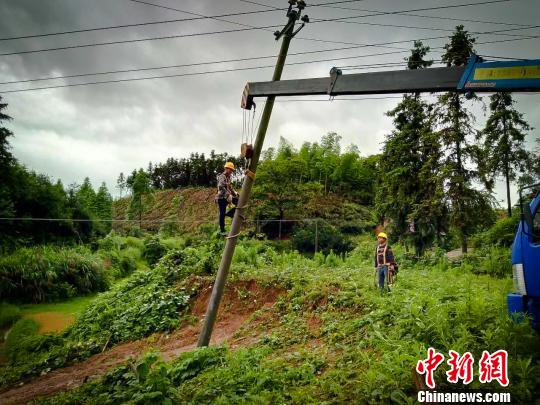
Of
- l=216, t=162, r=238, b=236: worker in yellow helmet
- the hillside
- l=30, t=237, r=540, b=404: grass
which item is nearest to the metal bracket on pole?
l=216, t=162, r=238, b=236: worker in yellow helmet

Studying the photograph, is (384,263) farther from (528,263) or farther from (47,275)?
(47,275)

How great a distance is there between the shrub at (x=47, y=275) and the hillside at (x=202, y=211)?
599 cm

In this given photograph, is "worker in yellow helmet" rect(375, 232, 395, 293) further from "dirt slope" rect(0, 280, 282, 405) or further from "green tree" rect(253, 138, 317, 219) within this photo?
"green tree" rect(253, 138, 317, 219)

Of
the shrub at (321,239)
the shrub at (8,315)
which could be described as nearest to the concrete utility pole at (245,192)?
the shrub at (8,315)

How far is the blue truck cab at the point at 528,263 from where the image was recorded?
4398 millimetres

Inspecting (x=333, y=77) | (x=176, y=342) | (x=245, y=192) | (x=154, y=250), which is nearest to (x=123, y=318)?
(x=176, y=342)

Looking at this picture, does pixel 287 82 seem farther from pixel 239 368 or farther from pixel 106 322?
pixel 106 322

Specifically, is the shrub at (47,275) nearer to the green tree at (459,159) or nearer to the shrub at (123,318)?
the shrub at (123,318)

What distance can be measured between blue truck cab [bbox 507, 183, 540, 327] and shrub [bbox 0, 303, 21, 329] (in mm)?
20855

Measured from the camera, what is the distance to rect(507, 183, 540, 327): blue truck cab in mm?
4398

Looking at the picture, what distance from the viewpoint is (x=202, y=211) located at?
56219 millimetres

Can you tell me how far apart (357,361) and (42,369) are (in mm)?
9140

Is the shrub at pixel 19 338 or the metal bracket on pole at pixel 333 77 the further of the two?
the shrub at pixel 19 338

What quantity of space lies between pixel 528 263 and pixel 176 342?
30.6 feet
